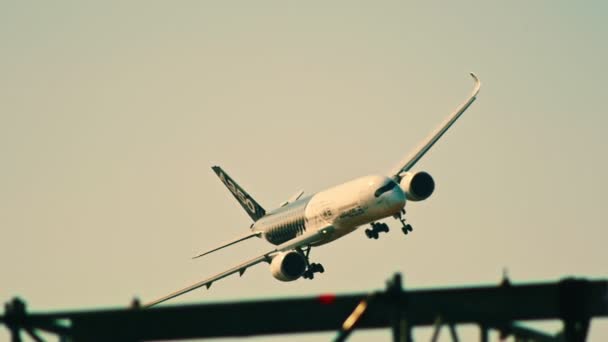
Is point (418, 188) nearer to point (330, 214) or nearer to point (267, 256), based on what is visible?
point (330, 214)

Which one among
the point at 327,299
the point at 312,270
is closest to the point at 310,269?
the point at 312,270

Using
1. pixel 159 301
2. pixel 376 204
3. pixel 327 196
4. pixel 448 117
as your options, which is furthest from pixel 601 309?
pixel 448 117

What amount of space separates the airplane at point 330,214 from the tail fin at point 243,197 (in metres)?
0.09

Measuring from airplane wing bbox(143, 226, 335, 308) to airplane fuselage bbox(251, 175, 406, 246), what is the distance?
1.02 ft

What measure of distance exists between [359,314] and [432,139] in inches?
3252

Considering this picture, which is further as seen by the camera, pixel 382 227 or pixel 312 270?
pixel 312 270

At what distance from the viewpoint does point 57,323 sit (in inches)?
972

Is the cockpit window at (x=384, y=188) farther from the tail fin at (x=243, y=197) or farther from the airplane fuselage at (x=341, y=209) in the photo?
the tail fin at (x=243, y=197)

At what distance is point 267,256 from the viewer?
328 ft

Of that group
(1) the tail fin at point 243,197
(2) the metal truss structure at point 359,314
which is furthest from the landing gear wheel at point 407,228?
(2) the metal truss structure at point 359,314

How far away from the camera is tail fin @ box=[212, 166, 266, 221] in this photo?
108 meters

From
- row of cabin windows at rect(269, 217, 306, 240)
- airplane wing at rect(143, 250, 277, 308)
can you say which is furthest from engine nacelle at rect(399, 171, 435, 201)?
airplane wing at rect(143, 250, 277, 308)

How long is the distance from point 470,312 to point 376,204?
206 ft

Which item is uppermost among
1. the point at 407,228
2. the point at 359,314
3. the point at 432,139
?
the point at 432,139
